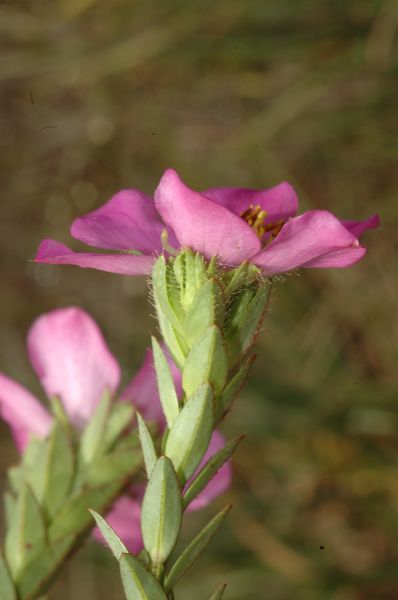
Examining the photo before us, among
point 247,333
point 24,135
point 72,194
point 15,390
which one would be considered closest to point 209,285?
A: point 247,333

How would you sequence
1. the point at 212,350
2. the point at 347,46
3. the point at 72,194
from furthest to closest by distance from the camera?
the point at 72,194 → the point at 347,46 → the point at 212,350

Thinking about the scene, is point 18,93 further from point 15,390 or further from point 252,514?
point 15,390

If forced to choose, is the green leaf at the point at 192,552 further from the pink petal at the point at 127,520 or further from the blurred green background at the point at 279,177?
the blurred green background at the point at 279,177

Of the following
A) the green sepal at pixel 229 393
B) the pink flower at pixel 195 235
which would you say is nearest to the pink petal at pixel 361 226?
the pink flower at pixel 195 235

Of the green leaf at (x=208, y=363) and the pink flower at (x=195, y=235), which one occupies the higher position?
the pink flower at (x=195, y=235)

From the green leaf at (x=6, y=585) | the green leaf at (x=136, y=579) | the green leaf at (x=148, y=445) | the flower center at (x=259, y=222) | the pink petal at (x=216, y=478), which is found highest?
the flower center at (x=259, y=222)

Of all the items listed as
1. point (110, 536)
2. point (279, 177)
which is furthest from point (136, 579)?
point (279, 177)
